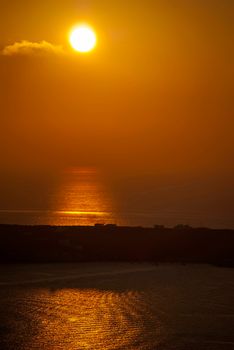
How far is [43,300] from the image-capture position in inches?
427

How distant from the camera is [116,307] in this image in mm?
10438

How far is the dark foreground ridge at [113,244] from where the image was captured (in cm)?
1513

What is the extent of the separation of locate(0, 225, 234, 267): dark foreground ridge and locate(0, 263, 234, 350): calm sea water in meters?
0.77

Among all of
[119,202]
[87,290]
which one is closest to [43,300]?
[87,290]

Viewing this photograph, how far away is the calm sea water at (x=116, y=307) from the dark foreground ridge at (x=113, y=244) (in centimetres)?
77

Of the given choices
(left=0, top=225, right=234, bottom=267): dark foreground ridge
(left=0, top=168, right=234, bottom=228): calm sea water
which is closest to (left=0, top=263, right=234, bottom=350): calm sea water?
(left=0, top=225, right=234, bottom=267): dark foreground ridge

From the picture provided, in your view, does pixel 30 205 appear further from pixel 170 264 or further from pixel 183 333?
pixel 183 333

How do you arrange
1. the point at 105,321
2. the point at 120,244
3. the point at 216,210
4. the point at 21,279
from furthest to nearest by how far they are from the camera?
the point at 216,210
the point at 120,244
the point at 21,279
the point at 105,321

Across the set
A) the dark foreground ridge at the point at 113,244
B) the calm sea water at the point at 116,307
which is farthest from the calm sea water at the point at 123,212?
the calm sea water at the point at 116,307

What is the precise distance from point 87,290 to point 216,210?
39333 millimetres

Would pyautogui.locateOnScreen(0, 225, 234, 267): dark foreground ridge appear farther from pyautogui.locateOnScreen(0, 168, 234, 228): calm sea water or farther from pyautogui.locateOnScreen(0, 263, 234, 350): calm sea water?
pyautogui.locateOnScreen(0, 168, 234, 228): calm sea water

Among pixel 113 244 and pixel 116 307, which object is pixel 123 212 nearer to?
pixel 113 244

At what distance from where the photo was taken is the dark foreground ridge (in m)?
15.1

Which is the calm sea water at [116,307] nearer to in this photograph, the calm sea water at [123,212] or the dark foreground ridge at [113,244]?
the dark foreground ridge at [113,244]
